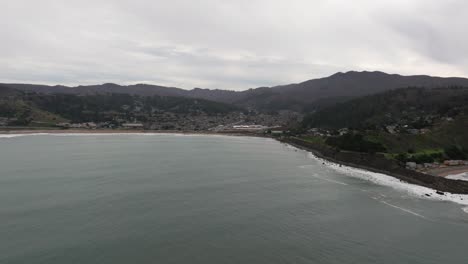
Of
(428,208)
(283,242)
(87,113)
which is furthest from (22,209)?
(87,113)

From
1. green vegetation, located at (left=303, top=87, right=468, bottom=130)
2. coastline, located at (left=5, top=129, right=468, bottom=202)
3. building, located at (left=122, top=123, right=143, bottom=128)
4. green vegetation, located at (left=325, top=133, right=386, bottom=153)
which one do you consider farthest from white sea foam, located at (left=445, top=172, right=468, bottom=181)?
building, located at (left=122, top=123, right=143, bottom=128)

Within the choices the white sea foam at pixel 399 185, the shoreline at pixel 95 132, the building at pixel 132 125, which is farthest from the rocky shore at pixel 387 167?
the building at pixel 132 125

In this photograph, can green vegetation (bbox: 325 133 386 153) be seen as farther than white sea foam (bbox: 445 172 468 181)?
Yes

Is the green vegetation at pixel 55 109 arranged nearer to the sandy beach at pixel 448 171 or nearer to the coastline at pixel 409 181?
the coastline at pixel 409 181

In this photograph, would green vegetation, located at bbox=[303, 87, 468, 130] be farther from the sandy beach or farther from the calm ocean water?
the calm ocean water

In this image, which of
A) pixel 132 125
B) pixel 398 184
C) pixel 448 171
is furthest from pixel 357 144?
pixel 132 125
